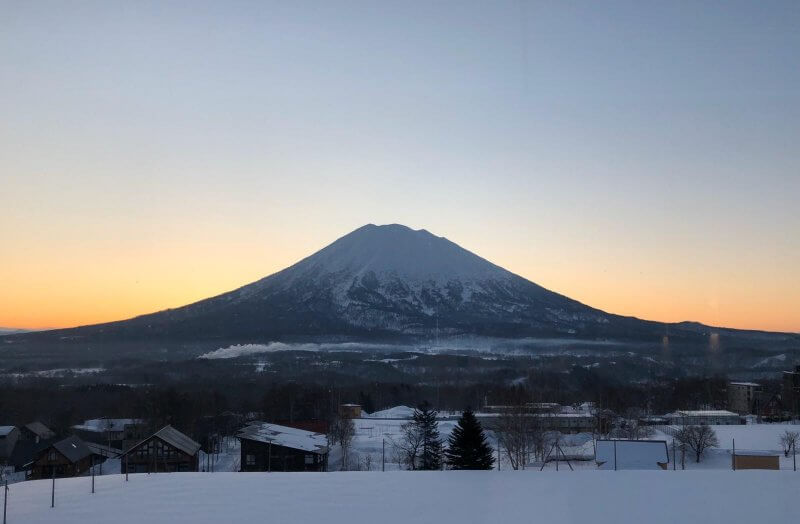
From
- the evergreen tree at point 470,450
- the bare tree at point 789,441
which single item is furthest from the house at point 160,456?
the bare tree at point 789,441

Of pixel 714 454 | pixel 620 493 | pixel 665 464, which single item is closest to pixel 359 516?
pixel 620 493

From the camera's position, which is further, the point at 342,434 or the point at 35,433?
the point at 35,433

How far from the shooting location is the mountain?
297ft

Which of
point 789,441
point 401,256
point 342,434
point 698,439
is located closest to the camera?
point 789,441

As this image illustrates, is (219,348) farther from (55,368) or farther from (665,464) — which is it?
(665,464)

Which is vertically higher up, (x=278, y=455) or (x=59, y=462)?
(x=278, y=455)

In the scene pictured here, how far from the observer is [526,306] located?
10375 cm

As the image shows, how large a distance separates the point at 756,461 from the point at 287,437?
1540cm

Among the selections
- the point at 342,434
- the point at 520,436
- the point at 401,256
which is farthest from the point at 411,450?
the point at 401,256

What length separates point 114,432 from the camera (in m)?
35.9

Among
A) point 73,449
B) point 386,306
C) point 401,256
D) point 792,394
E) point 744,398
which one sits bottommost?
point 744,398

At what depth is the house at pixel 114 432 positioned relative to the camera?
33.5 metres

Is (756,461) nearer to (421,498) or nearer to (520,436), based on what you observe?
(520,436)

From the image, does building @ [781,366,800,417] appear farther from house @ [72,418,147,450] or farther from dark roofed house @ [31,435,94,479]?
dark roofed house @ [31,435,94,479]
